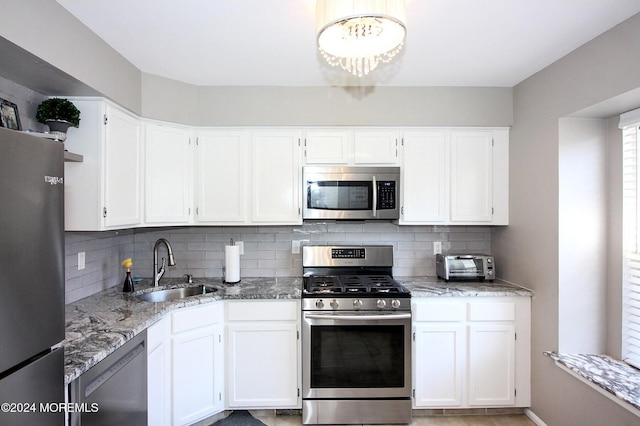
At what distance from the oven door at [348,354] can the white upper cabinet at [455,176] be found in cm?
88

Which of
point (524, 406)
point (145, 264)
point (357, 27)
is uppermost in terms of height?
point (357, 27)

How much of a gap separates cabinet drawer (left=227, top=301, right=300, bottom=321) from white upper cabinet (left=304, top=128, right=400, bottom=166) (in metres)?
1.14

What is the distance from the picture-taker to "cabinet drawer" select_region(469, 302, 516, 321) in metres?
2.52

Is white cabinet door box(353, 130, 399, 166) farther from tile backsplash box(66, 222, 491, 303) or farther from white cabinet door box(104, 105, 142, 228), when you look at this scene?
white cabinet door box(104, 105, 142, 228)

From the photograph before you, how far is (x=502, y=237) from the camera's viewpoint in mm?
2936

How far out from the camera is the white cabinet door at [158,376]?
1996mm

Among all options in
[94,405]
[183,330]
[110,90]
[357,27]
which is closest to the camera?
[357,27]

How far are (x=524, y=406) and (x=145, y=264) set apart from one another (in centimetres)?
324

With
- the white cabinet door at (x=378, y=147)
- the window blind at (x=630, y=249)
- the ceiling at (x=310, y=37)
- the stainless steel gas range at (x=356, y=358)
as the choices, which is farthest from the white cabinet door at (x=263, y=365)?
the window blind at (x=630, y=249)

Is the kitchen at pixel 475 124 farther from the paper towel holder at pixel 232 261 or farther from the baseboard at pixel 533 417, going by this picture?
the paper towel holder at pixel 232 261

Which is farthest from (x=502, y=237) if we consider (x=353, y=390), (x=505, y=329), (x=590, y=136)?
(x=353, y=390)

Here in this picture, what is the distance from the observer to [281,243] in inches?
121

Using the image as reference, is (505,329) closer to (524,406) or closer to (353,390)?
(524,406)

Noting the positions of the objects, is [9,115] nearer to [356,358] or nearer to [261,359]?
[261,359]
